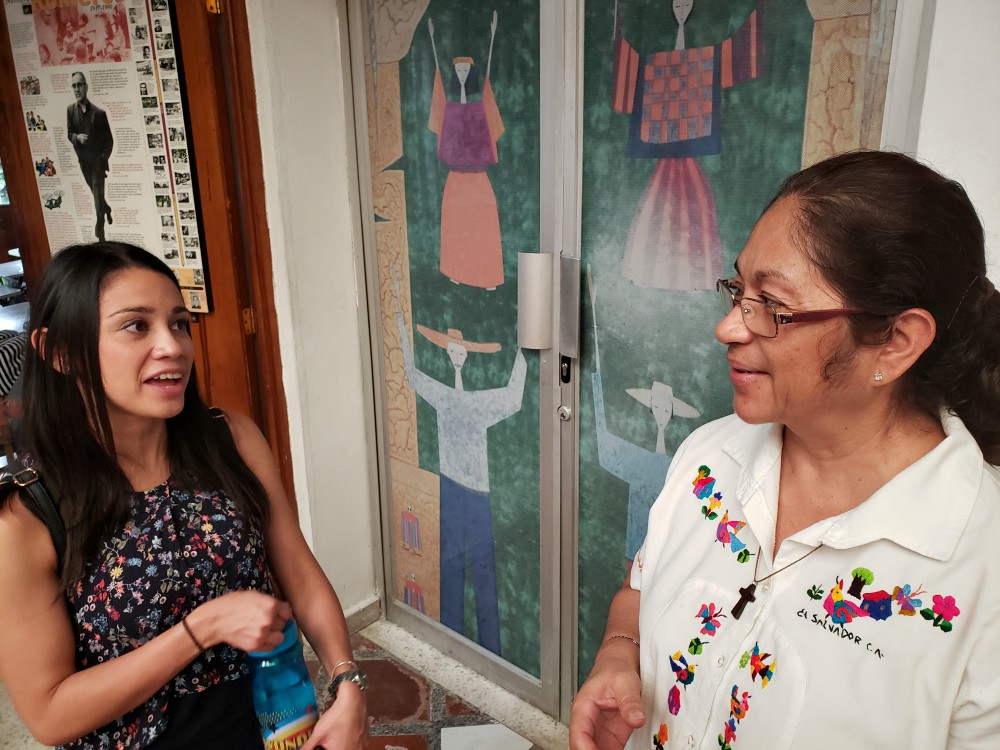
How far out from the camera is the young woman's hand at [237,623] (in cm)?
124

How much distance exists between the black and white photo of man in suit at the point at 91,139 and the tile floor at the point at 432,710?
1762mm

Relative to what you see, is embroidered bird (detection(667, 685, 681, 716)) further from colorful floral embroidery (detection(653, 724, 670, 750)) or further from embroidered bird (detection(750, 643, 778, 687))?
embroidered bird (detection(750, 643, 778, 687))

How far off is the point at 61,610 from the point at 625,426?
4.26 ft

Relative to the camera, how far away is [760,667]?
102 cm

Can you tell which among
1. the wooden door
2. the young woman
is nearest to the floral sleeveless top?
the young woman

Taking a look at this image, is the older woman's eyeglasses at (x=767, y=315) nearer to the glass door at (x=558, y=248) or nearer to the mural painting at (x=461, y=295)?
the glass door at (x=558, y=248)

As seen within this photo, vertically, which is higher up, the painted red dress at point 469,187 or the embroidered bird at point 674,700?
the painted red dress at point 469,187

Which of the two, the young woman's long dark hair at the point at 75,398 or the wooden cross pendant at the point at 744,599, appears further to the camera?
the young woman's long dark hair at the point at 75,398

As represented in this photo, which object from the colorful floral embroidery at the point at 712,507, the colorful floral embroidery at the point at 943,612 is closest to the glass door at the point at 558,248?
the colorful floral embroidery at the point at 712,507

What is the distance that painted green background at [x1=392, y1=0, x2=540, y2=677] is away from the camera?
1945mm

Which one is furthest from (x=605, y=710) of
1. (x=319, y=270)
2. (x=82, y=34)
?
(x=82, y=34)

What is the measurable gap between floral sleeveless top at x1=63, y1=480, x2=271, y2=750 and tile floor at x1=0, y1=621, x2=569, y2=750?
3.64ft

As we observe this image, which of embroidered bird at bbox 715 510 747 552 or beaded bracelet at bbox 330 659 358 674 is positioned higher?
embroidered bird at bbox 715 510 747 552

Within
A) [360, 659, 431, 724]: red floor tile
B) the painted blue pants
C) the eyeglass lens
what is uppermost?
the eyeglass lens
